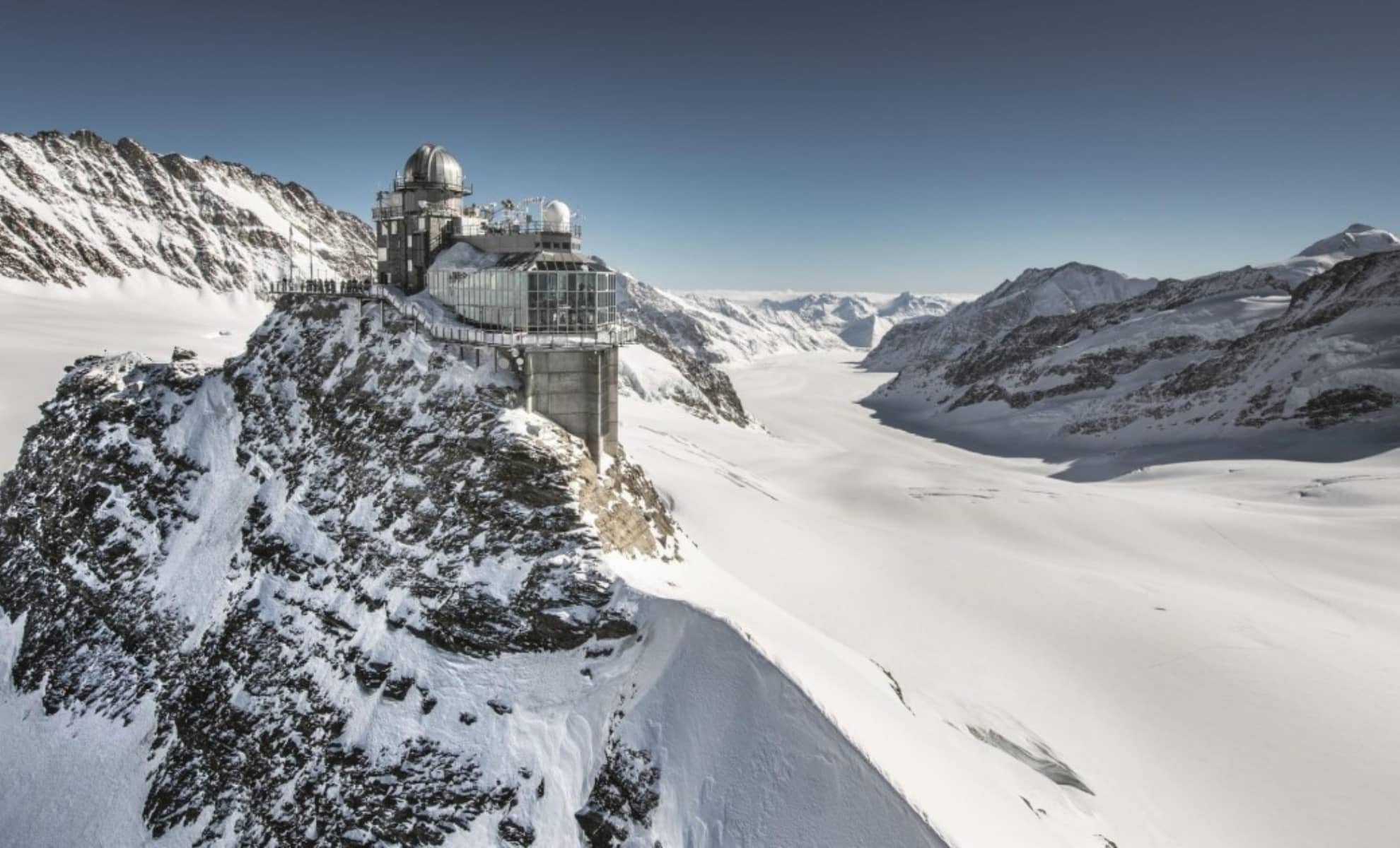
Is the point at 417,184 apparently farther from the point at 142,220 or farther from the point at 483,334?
the point at 142,220

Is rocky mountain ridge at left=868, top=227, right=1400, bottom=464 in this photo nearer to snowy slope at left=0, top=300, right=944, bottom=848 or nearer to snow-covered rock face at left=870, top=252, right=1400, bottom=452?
snow-covered rock face at left=870, top=252, right=1400, bottom=452

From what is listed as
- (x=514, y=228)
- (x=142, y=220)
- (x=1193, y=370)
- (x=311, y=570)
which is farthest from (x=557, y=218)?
(x=142, y=220)

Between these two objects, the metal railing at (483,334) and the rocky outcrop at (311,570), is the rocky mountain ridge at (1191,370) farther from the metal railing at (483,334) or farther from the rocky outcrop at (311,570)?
the rocky outcrop at (311,570)

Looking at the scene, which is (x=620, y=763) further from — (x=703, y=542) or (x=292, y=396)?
(x=292, y=396)

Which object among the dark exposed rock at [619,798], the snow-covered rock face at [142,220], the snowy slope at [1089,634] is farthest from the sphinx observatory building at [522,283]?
the snow-covered rock face at [142,220]

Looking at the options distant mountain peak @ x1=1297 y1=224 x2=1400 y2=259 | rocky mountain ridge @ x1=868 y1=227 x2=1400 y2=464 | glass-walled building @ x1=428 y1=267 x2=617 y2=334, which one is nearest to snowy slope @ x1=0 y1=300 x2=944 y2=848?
glass-walled building @ x1=428 y1=267 x2=617 y2=334
